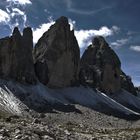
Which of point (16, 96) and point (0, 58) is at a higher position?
point (0, 58)

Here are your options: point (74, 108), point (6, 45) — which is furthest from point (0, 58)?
point (74, 108)

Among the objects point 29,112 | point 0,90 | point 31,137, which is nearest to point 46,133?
point 31,137

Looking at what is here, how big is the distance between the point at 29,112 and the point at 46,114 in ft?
23.4

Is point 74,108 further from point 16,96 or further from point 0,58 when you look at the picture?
point 0,58

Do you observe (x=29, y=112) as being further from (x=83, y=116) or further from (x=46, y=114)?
(x=83, y=116)

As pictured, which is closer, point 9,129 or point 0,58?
point 9,129

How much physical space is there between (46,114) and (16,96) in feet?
66.0

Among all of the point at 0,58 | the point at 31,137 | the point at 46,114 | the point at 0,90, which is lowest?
the point at 31,137

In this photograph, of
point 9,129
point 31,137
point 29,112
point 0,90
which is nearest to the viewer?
point 31,137

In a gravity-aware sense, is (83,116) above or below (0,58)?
below

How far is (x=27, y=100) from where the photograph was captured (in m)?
174

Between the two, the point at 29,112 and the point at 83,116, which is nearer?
the point at 29,112

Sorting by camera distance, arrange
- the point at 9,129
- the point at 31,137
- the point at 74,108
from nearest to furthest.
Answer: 1. the point at 31,137
2. the point at 9,129
3. the point at 74,108

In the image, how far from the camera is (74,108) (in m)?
184
